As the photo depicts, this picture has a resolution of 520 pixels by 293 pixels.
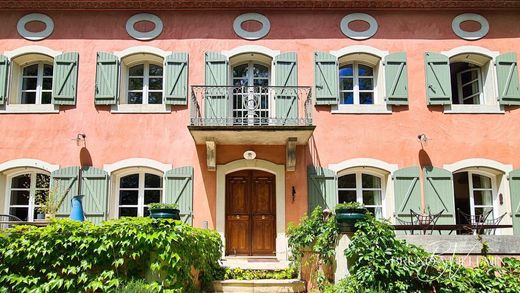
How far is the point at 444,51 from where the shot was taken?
37.6ft

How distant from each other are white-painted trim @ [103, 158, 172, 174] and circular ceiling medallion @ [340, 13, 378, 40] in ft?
16.6

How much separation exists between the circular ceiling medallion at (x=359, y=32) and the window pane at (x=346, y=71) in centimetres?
70

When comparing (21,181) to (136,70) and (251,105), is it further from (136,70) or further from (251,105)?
(251,105)

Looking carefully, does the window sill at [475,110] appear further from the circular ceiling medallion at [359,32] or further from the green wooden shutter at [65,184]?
the green wooden shutter at [65,184]

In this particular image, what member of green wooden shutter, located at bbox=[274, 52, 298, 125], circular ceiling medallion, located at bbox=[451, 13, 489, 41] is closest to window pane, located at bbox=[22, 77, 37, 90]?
green wooden shutter, located at bbox=[274, 52, 298, 125]

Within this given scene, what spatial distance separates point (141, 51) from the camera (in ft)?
37.1

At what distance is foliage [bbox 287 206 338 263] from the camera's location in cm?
712

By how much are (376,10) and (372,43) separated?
81 cm

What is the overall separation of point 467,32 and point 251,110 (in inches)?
212

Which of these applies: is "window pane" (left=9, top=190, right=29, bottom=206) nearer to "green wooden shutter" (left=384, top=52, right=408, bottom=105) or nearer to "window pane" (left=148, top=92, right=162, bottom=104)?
"window pane" (left=148, top=92, right=162, bottom=104)

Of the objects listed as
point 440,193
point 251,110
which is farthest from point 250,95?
point 440,193

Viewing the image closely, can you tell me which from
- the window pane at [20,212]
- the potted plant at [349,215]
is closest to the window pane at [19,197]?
the window pane at [20,212]

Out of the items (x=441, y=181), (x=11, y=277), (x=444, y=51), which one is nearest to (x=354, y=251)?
(x=11, y=277)

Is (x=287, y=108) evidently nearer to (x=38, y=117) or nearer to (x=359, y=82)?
(x=359, y=82)
